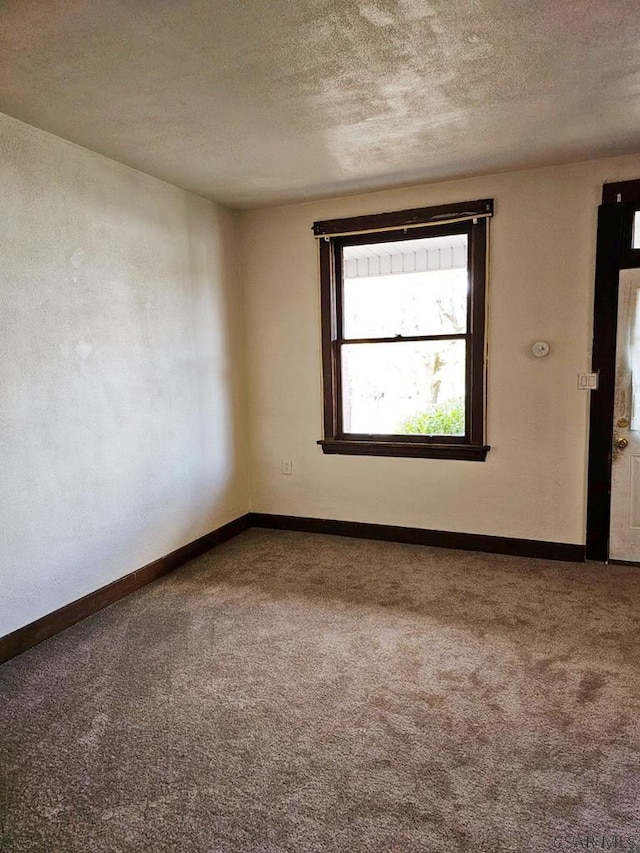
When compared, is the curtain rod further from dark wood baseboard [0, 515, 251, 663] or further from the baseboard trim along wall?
dark wood baseboard [0, 515, 251, 663]

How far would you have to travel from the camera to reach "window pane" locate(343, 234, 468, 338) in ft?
12.6

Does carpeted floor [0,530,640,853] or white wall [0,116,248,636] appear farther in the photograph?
white wall [0,116,248,636]

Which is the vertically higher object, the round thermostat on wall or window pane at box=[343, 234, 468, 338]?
window pane at box=[343, 234, 468, 338]

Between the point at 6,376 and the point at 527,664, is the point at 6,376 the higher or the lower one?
the higher one

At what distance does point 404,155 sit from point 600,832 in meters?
3.20

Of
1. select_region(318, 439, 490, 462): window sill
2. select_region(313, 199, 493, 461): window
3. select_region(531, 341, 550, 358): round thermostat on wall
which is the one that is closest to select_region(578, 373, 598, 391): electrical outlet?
select_region(531, 341, 550, 358): round thermostat on wall

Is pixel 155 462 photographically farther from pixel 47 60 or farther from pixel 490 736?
pixel 490 736

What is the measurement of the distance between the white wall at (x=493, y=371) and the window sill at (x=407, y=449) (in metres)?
0.06

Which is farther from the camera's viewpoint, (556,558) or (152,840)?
(556,558)

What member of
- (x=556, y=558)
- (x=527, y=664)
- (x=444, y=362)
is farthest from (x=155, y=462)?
(x=556, y=558)

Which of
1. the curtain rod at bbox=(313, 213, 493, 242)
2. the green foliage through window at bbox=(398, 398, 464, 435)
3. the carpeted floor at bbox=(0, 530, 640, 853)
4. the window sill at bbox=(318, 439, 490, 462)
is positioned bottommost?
the carpeted floor at bbox=(0, 530, 640, 853)

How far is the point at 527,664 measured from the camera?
2.39 metres

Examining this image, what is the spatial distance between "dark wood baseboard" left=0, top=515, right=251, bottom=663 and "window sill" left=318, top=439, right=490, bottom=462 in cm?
108

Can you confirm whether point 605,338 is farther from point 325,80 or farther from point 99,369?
point 99,369
